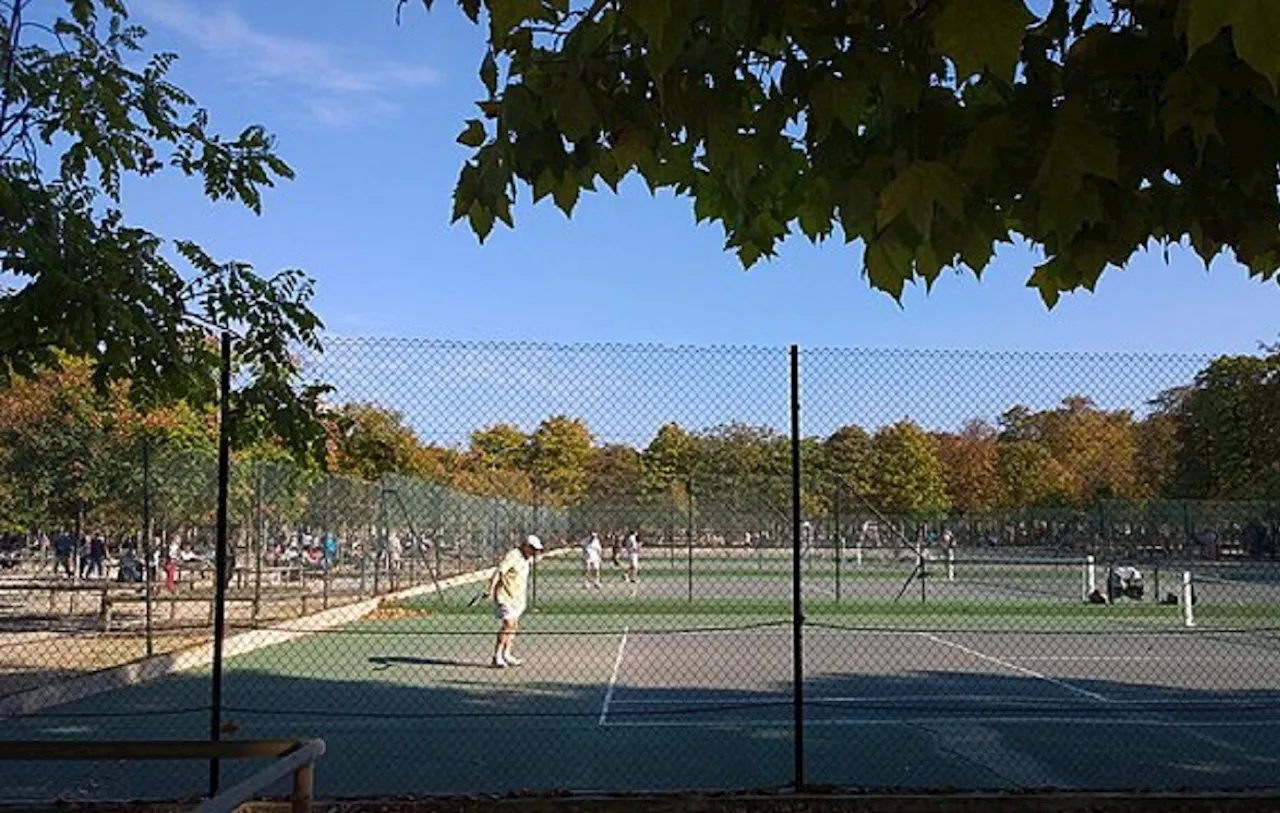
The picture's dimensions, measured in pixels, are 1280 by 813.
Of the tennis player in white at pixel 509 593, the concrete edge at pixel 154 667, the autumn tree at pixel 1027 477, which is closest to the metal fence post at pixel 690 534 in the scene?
the concrete edge at pixel 154 667

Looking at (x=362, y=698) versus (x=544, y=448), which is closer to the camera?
(x=362, y=698)

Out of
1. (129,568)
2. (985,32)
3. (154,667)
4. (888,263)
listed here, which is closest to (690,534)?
(129,568)

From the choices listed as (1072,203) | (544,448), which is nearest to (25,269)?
(1072,203)

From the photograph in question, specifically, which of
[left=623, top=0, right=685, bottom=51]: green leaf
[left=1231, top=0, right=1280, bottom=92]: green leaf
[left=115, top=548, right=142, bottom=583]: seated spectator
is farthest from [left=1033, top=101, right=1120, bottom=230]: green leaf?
[left=115, top=548, right=142, bottom=583]: seated spectator

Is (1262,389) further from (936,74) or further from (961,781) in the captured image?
(936,74)

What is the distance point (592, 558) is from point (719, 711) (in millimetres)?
18186

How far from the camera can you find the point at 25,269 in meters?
6.54

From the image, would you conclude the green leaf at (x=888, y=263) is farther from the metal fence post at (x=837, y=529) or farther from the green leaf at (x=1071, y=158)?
the metal fence post at (x=837, y=529)

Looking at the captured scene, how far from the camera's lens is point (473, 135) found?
12.5 ft

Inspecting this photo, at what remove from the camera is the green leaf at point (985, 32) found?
248 cm

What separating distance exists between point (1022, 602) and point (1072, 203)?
1226 inches

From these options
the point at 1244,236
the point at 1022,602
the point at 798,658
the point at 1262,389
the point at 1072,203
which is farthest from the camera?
the point at 1262,389

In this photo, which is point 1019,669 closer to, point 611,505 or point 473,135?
point 611,505

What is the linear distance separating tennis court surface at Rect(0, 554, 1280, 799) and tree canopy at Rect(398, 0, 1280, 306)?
578 centimetres
